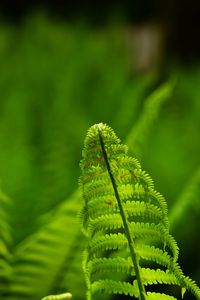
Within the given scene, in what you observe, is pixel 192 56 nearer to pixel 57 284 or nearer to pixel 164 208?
pixel 57 284

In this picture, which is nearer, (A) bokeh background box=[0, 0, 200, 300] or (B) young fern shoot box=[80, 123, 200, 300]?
(B) young fern shoot box=[80, 123, 200, 300]

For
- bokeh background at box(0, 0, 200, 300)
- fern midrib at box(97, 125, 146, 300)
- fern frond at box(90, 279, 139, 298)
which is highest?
bokeh background at box(0, 0, 200, 300)

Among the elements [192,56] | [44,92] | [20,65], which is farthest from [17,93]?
[192,56]

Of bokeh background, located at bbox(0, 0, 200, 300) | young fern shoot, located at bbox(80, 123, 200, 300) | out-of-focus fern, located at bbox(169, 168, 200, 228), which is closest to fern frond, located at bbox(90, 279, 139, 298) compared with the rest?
young fern shoot, located at bbox(80, 123, 200, 300)

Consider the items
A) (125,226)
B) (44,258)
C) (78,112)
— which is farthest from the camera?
(78,112)

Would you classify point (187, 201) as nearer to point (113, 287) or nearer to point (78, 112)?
point (113, 287)

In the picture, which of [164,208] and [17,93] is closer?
[164,208]

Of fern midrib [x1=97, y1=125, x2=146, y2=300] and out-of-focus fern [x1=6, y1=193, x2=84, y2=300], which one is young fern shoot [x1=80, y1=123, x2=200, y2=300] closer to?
fern midrib [x1=97, y1=125, x2=146, y2=300]

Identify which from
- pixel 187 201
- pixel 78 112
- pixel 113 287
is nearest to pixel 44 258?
pixel 187 201

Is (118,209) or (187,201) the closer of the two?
(118,209)
